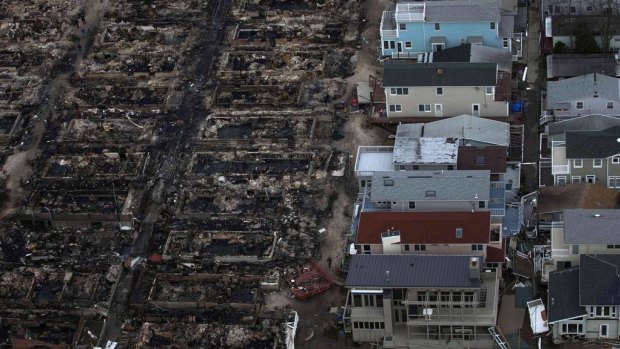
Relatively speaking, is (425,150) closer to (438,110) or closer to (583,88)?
(438,110)

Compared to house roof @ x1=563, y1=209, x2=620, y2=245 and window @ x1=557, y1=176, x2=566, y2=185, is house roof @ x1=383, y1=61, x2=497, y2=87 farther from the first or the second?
→ house roof @ x1=563, y1=209, x2=620, y2=245

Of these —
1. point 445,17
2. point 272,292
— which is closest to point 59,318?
point 272,292

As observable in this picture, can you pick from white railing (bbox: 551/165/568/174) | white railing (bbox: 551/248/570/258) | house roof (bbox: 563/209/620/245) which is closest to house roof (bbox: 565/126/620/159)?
white railing (bbox: 551/165/568/174)

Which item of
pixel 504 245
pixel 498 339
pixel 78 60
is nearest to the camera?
pixel 498 339

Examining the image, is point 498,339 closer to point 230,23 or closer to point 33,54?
point 230,23

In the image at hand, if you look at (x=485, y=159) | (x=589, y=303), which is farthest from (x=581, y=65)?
(x=589, y=303)

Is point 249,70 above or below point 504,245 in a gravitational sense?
above
